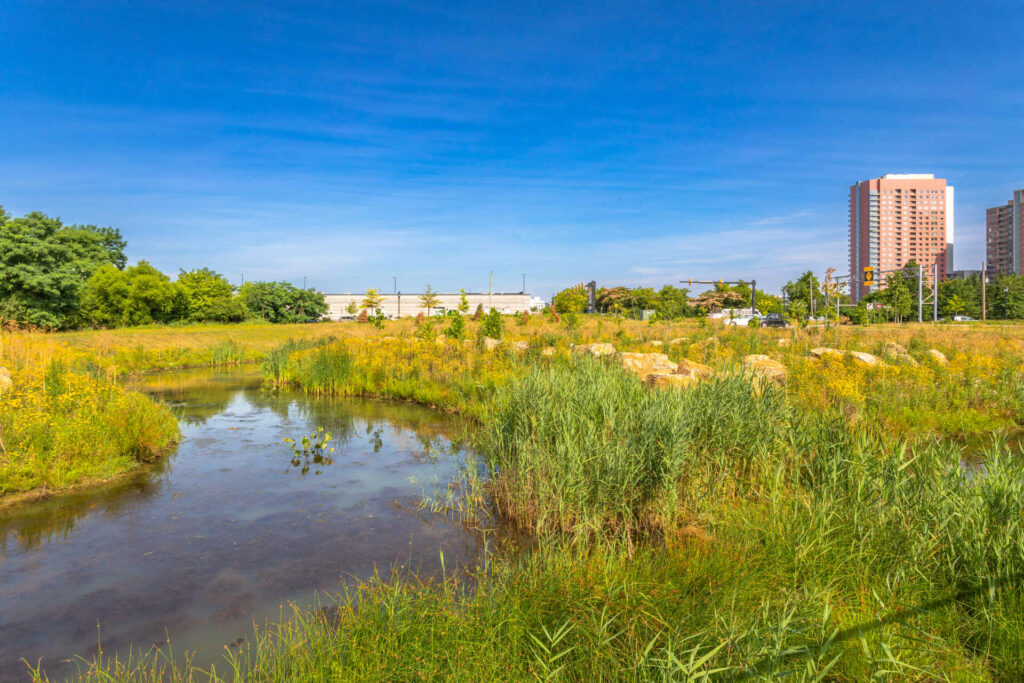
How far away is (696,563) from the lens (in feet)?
12.3

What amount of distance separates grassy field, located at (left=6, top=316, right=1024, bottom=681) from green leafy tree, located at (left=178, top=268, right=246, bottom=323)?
44.1 metres

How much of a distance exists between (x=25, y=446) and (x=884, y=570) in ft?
29.3

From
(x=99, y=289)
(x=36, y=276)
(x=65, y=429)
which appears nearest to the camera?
(x=65, y=429)

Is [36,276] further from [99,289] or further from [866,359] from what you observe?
[866,359]

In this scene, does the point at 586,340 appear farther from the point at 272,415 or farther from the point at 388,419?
the point at 272,415

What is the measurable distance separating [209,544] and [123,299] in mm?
44170

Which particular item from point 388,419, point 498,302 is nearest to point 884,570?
point 388,419

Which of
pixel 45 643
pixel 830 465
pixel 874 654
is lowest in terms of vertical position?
pixel 45 643

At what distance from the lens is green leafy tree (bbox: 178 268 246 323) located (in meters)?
47.7

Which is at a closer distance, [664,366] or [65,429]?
[65,429]

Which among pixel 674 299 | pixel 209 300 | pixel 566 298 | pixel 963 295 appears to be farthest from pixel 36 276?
pixel 963 295

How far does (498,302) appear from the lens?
87.8 meters

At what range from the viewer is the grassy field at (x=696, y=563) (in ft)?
9.71

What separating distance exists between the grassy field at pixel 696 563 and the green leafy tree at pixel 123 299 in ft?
129
